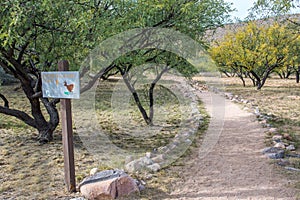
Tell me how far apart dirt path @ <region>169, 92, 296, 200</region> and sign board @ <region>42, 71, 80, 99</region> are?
145cm

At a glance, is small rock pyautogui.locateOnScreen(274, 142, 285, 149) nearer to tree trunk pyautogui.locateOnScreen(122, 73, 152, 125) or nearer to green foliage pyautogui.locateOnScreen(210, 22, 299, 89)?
tree trunk pyautogui.locateOnScreen(122, 73, 152, 125)

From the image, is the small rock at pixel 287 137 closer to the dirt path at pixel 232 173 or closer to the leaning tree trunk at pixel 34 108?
the dirt path at pixel 232 173

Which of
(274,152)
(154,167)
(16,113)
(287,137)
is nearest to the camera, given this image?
(154,167)

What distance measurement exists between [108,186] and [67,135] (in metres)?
0.66

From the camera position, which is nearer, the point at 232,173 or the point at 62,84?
the point at 62,84

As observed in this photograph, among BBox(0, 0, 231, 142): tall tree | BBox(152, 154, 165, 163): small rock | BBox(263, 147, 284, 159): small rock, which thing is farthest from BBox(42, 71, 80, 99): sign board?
BBox(263, 147, 284, 159): small rock

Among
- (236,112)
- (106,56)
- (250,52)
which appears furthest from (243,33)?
(106,56)

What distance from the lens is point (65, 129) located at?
9.60ft

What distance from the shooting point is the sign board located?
8.98ft

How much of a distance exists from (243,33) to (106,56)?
1192cm

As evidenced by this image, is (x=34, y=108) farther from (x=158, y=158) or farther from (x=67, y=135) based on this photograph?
(x=158, y=158)

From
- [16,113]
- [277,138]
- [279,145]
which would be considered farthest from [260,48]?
[16,113]

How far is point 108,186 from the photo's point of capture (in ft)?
9.21

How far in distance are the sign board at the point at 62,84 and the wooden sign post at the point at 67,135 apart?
0.27 ft
